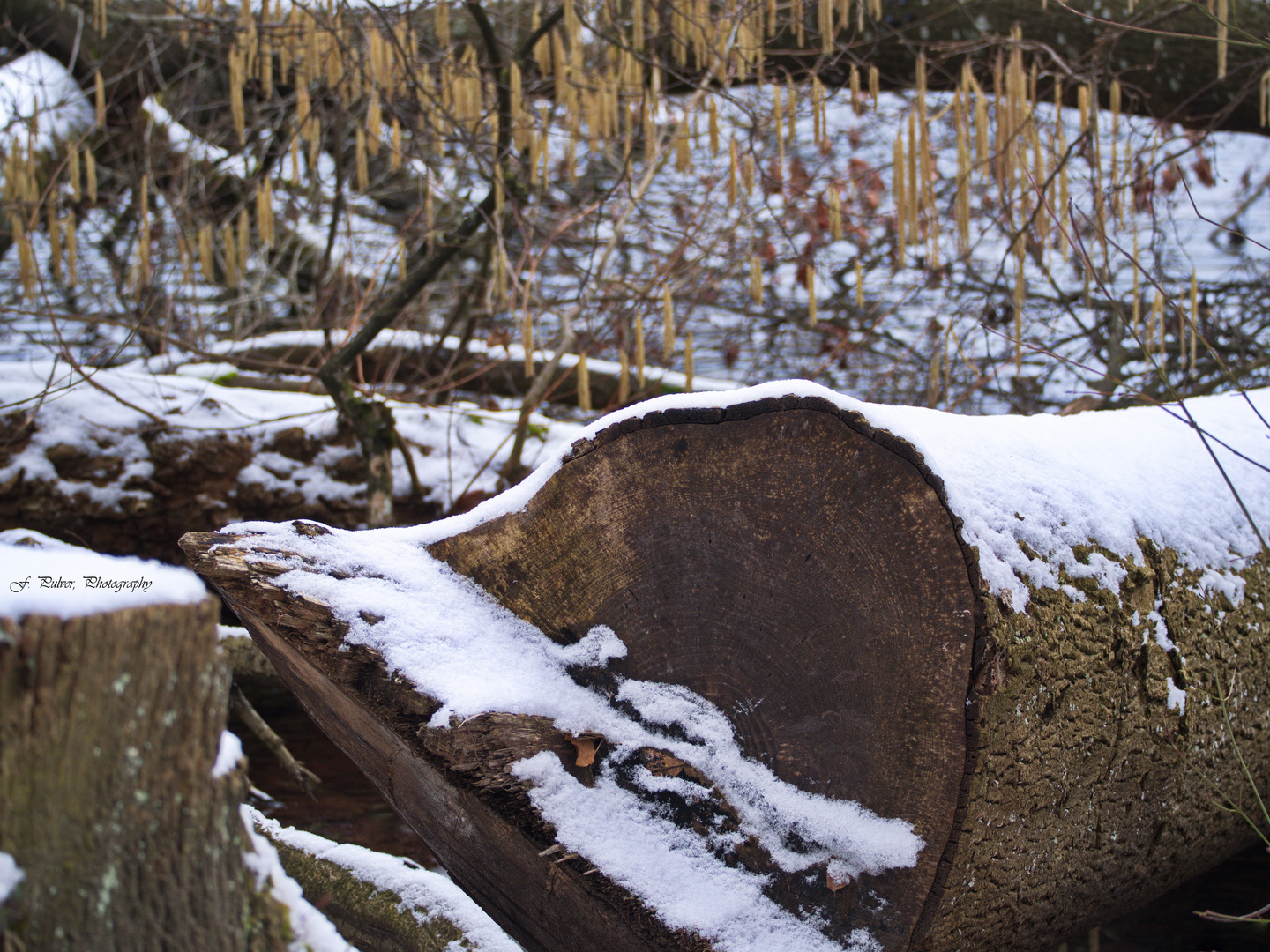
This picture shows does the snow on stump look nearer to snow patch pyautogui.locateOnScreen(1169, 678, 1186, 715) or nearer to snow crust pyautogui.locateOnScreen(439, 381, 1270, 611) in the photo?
snow crust pyautogui.locateOnScreen(439, 381, 1270, 611)

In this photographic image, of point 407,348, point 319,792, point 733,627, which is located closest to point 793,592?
point 733,627

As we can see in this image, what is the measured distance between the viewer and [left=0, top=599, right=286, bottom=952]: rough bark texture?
20.8 inches

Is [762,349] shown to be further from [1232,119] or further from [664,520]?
[664,520]

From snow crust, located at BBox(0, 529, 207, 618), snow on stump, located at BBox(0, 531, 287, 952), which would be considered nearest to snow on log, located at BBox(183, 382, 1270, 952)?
snow crust, located at BBox(0, 529, 207, 618)

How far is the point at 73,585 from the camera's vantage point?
0.69m

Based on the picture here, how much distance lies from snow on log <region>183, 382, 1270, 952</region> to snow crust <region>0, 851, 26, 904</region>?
1.82ft

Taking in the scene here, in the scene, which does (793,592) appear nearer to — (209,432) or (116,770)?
(116,770)

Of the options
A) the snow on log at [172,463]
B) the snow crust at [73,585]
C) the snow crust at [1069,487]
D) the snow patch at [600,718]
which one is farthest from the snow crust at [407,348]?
the snow crust at [73,585]

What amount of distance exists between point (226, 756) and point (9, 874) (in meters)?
0.14

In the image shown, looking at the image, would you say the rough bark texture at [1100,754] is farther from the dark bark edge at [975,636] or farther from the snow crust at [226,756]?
the snow crust at [226,756]

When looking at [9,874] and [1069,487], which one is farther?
[1069,487]

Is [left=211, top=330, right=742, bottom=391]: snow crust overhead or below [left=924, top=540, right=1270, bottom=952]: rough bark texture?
overhead

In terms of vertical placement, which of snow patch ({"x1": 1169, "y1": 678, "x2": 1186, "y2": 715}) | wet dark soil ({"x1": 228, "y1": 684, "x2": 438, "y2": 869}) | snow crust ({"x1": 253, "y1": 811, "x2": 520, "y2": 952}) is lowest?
wet dark soil ({"x1": 228, "y1": 684, "x2": 438, "y2": 869})

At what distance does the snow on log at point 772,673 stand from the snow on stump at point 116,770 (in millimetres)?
459
